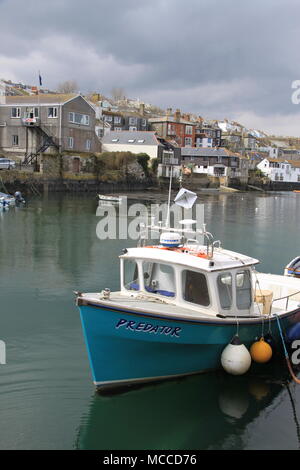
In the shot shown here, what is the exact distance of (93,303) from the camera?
8109 millimetres

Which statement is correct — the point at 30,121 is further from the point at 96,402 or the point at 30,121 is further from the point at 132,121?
the point at 96,402

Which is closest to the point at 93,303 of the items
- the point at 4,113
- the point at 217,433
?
the point at 217,433

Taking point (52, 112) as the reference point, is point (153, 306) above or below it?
below

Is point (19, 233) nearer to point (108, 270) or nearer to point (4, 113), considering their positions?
point (108, 270)

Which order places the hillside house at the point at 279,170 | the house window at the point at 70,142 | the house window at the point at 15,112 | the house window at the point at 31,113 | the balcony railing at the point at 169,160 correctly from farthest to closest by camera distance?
1. the hillside house at the point at 279,170
2. the balcony railing at the point at 169,160
3. the house window at the point at 70,142
4. the house window at the point at 15,112
5. the house window at the point at 31,113

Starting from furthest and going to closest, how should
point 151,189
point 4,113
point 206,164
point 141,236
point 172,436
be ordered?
point 206,164 → point 151,189 → point 4,113 → point 141,236 → point 172,436

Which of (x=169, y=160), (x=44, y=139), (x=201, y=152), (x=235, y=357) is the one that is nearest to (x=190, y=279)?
(x=235, y=357)

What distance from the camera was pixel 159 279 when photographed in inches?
387

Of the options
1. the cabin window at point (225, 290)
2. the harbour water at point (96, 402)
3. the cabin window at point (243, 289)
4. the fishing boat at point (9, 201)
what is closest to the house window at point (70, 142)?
the fishing boat at point (9, 201)

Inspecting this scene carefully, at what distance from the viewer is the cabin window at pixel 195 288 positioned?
9.47 meters

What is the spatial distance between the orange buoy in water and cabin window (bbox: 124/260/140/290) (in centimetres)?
303

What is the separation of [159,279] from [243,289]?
1.94 meters

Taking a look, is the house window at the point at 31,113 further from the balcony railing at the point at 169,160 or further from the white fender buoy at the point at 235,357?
the white fender buoy at the point at 235,357

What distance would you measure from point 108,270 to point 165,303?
10393mm
